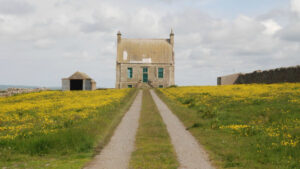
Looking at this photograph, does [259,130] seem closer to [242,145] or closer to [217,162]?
[242,145]

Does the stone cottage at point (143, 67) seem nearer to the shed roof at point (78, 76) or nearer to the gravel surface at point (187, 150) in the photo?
the shed roof at point (78, 76)

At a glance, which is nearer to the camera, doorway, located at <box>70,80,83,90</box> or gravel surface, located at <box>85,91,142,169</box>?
gravel surface, located at <box>85,91,142,169</box>

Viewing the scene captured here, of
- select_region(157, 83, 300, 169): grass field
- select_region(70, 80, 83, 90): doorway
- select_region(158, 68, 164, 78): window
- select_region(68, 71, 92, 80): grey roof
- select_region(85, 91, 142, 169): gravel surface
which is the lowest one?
select_region(85, 91, 142, 169): gravel surface

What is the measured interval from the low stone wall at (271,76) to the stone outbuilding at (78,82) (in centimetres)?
3077

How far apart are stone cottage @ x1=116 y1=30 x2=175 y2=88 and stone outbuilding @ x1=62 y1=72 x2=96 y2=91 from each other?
34.7 ft

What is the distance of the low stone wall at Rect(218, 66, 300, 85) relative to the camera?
3725cm

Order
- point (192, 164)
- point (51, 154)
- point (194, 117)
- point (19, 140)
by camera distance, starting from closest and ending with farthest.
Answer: point (192, 164) < point (51, 154) < point (19, 140) < point (194, 117)

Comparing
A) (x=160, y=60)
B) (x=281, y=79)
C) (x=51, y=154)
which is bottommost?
(x=51, y=154)

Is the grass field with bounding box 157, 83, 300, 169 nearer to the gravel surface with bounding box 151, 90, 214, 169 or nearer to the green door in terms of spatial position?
the gravel surface with bounding box 151, 90, 214, 169

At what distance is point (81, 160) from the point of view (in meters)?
10.9

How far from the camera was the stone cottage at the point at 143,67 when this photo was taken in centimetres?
7331

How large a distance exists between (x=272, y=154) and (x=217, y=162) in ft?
7.01

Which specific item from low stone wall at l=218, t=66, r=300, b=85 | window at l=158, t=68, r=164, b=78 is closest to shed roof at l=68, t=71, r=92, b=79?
window at l=158, t=68, r=164, b=78

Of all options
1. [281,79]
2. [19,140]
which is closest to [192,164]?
[19,140]
